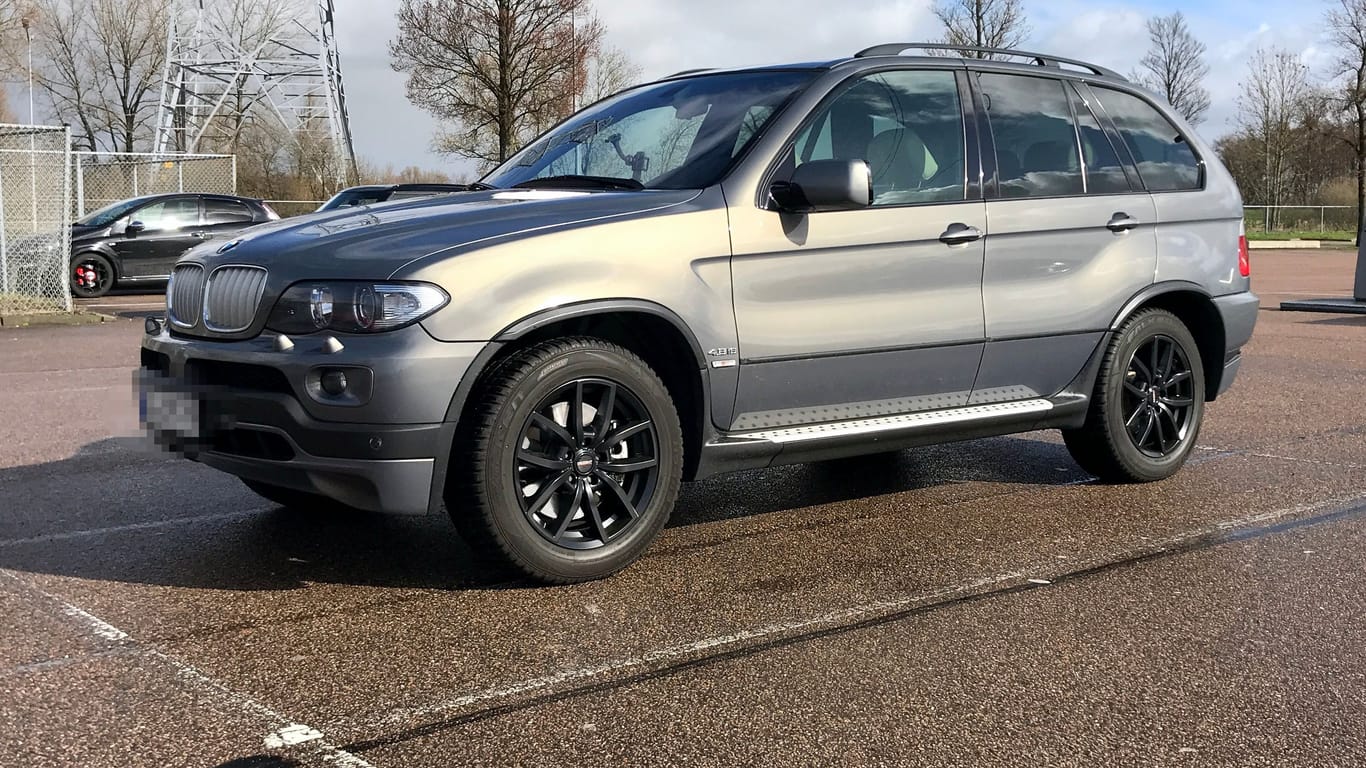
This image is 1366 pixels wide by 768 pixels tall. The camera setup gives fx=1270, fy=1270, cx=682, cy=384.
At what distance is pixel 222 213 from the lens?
19266 millimetres

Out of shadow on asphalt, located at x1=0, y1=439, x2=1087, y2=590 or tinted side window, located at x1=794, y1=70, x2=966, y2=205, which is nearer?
shadow on asphalt, located at x1=0, y1=439, x2=1087, y2=590

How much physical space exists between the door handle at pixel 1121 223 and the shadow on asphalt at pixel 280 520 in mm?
1242

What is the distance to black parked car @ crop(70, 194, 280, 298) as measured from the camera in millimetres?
18875

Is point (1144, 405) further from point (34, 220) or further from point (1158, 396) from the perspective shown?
point (34, 220)

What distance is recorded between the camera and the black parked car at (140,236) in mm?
18875

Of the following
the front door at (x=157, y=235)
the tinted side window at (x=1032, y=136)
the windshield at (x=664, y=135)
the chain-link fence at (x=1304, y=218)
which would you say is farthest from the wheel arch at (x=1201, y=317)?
the chain-link fence at (x=1304, y=218)

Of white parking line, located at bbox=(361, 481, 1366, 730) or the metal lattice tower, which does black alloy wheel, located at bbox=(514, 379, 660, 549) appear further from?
the metal lattice tower

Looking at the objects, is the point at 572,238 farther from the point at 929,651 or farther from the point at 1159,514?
the point at 1159,514

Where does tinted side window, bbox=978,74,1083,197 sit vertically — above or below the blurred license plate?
above

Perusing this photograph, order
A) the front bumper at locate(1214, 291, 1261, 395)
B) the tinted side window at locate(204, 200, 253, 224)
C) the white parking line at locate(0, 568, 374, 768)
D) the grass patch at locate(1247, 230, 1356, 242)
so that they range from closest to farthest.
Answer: the white parking line at locate(0, 568, 374, 768), the front bumper at locate(1214, 291, 1261, 395), the tinted side window at locate(204, 200, 253, 224), the grass patch at locate(1247, 230, 1356, 242)

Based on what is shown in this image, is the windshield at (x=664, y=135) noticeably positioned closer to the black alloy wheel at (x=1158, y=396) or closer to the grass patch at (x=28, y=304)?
the black alloy wheel at (x=1158, y=396)

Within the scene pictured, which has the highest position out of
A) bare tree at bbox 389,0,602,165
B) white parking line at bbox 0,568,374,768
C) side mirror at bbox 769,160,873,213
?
bare tree at bbox 389,0,602,165

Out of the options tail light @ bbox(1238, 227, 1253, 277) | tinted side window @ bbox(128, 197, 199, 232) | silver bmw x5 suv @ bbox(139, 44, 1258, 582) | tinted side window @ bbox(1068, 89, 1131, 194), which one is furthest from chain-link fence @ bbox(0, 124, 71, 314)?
tail light @ bbox(1238, 227, 1253, 277)

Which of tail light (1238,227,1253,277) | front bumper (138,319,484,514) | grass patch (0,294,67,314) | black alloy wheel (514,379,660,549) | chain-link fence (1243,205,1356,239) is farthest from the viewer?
chain-link fence (1243,205,1356,239)
